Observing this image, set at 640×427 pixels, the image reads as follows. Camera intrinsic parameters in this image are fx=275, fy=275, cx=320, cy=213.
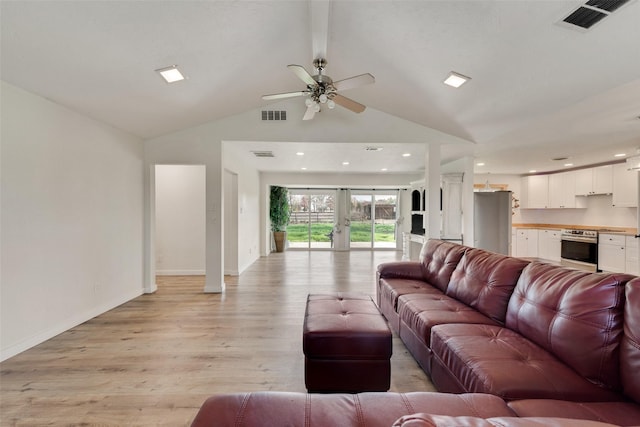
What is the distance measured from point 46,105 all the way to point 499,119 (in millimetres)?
5117

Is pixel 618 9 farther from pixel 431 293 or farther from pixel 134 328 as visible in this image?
pixel 134 328

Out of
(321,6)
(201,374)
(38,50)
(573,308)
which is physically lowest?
(201,374)

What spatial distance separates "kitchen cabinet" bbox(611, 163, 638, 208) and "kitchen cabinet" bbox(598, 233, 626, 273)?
76cm

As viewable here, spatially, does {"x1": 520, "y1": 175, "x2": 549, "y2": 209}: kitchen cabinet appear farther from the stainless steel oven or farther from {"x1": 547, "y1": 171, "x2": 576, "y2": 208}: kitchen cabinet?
the stainless steel oven

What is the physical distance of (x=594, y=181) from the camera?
6.00 meters

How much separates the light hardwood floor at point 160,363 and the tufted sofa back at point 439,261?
0.82m

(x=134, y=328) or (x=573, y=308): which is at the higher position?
(x=573, y=308)

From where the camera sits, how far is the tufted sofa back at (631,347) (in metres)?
1.22

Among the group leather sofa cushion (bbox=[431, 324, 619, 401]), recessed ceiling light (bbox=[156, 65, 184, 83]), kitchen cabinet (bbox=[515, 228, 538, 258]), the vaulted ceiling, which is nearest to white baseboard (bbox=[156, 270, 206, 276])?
the vaulted ceiling

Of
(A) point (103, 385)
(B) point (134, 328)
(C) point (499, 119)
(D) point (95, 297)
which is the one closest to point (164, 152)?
(D) point (95, 297)

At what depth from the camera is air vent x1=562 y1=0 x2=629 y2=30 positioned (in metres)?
1.72

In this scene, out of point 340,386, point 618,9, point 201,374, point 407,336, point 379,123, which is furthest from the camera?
point 379,123

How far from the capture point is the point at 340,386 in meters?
1.91

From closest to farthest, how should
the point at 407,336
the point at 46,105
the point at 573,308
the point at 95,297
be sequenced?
the point at 573,308 → the point at 407,336 → the point at 46,105 → the point at 95,297
